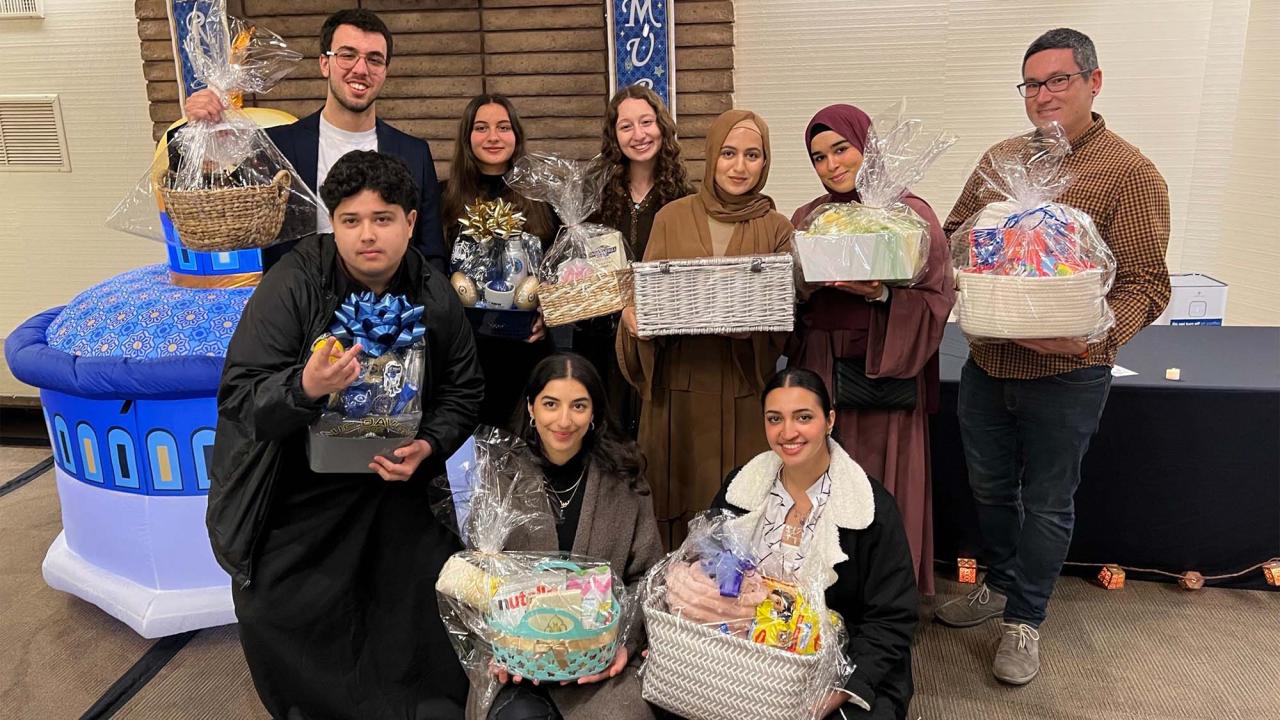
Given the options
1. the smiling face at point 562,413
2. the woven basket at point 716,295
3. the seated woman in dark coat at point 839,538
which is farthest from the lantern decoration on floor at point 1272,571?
the smiling face at point 562,413

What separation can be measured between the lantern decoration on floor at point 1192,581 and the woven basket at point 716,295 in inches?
76.1

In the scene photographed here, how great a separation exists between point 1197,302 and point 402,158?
3.54m

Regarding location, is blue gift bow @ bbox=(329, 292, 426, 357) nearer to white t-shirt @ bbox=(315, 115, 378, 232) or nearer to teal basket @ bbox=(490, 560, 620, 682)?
teal basket @ bbox=(490, 560, 620, 682)

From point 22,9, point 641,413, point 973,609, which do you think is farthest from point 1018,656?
point 22,9

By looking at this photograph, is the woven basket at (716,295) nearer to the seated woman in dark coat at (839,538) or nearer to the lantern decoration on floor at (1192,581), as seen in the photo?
the seated woman in dark coat at (839,538)

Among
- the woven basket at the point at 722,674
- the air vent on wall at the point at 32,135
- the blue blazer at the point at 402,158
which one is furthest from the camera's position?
the air vent on wall at the point at 32,135

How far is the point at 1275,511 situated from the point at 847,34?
2.71 metres

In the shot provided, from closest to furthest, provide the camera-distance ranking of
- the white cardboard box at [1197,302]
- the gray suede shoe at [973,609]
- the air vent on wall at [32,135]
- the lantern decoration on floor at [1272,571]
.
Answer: the gray suede shoe at [973,609] < the lantern decoration on floor at [1272,571] < the white cardboard box at [1197,302] < the air vent on wall at [32,135]

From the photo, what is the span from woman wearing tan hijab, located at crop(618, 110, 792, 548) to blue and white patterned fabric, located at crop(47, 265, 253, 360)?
4.47 ft

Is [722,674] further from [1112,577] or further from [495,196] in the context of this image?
[1112,577]

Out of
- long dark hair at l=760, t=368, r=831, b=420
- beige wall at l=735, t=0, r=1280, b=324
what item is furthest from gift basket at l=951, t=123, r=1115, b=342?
beige wall at l=735, t=0, r=1280, b=324

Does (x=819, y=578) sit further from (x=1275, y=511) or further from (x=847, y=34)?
(x=847, y=34)

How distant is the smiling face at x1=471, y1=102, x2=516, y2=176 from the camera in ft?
9.09

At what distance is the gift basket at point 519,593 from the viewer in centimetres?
192
